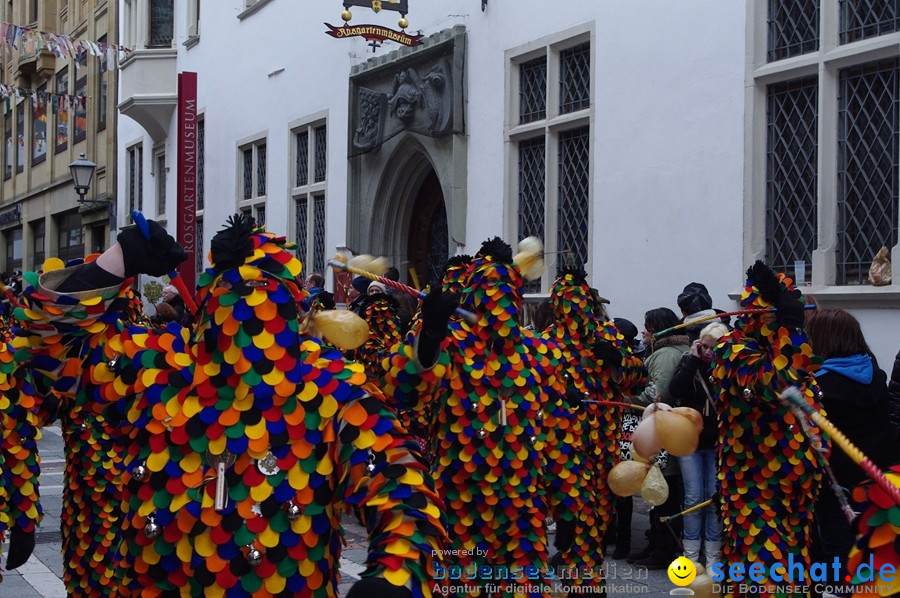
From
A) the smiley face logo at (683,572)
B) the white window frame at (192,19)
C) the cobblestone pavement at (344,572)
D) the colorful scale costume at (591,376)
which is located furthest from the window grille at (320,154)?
the smiley face logo at (683,572)

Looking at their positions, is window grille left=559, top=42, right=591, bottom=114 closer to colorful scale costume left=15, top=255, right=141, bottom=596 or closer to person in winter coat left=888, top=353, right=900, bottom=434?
person in winter coat left=888, top=353, right=900, bottom=434

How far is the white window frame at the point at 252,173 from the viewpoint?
17533 millimetres

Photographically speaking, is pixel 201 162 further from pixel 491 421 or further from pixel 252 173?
pixel 491 421

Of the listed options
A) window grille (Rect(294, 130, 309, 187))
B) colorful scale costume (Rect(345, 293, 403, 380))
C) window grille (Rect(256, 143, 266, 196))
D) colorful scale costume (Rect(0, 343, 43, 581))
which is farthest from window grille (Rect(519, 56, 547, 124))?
colorful scale costume (Rect(0, 343, 43, 581))

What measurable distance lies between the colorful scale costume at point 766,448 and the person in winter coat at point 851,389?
46cm

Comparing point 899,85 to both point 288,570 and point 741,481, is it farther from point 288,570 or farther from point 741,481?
point 288,570

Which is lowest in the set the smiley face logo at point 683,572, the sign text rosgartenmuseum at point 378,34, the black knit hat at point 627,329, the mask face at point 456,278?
the smiley face logo at point 683,572

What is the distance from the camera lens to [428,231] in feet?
46.4

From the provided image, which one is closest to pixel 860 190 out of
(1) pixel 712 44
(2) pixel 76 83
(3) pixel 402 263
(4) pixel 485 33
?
(1) pixel 712 44

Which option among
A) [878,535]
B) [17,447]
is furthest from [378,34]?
[878,535]

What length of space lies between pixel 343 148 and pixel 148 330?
456 inches

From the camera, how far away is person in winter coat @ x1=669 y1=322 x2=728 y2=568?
19.8ft

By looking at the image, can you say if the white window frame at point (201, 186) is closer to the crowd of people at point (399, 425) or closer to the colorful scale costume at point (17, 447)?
the crowd of people at point (399, 425)

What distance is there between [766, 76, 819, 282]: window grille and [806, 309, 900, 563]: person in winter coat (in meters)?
3.25
